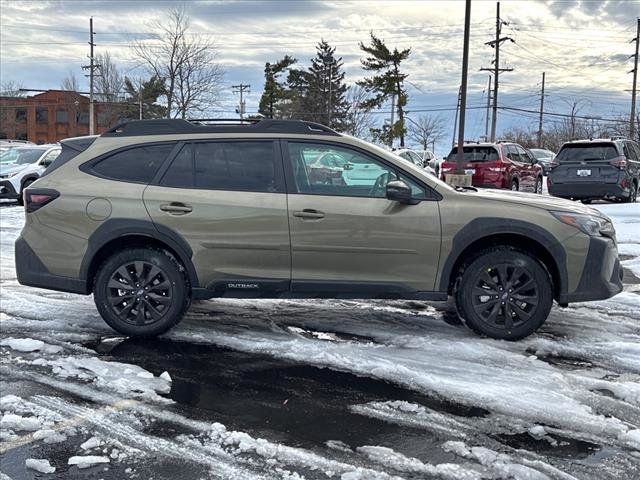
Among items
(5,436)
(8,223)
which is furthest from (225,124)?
(8,223)

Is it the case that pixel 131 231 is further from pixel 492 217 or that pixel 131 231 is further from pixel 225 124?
pixel 492 217

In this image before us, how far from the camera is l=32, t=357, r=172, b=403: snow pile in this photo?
13.4 feet

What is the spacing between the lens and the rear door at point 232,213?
5.02 metres

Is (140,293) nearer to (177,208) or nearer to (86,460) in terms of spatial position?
(177,208)

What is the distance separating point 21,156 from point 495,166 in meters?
14.1

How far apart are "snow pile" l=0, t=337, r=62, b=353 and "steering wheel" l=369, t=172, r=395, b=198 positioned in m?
2.84

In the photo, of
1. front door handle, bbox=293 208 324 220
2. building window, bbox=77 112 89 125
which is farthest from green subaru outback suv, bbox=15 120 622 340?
building window, bbox=77 112 89 125

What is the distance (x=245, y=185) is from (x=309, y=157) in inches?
23.2

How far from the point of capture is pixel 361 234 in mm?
4934

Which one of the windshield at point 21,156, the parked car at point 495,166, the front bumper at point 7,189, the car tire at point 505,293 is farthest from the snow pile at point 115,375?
the windshield at point 21,156

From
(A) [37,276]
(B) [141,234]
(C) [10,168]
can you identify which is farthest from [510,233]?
(C) [10,168]

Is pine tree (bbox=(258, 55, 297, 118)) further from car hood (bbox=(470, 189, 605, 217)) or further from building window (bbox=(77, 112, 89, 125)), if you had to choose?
car hood (bbox=(470, 189, 605, 217))

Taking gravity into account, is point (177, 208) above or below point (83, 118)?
below

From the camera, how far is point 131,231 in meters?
5.08
